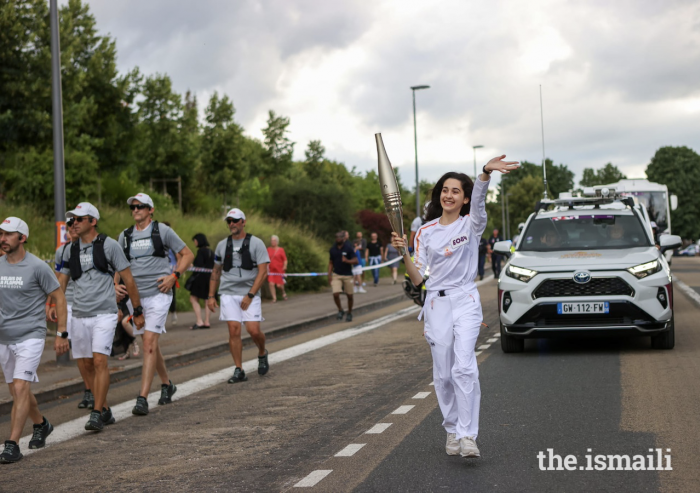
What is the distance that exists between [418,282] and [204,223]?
25170 mm

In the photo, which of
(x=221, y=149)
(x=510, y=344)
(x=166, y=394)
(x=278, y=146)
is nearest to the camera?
(x=166, y=394)

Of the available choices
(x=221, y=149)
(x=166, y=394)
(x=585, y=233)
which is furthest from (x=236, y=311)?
(x=221, y=149)

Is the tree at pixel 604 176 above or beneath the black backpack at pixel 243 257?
above

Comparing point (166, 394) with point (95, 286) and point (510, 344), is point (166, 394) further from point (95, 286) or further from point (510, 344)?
point (510, 344)

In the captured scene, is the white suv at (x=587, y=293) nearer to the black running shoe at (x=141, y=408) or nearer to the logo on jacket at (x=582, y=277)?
the logo on jacket at (x=582, y=277)

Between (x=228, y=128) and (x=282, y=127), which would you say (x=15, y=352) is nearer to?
(x=228, y=128)

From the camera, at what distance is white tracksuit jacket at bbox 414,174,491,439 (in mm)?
6215

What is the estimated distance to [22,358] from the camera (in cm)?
739

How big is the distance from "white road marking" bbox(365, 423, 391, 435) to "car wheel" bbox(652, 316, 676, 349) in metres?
5.31

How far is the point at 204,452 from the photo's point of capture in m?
7.07

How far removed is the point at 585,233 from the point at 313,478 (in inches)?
305

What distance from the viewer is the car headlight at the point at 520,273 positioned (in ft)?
38.2

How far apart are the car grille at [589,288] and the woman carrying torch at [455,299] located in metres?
5.26

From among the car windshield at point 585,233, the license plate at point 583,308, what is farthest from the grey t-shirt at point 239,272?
the car windshield at point 585,233
